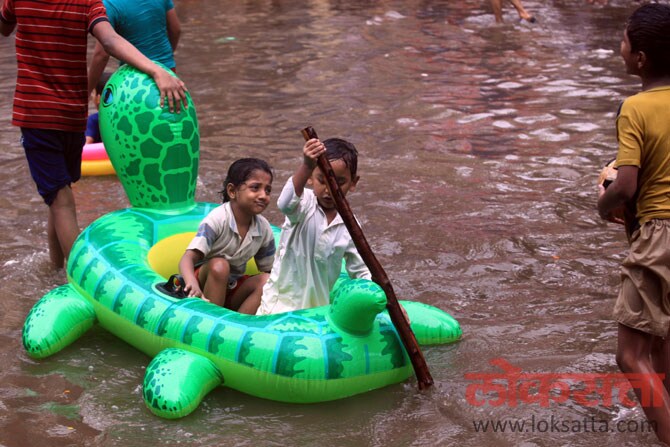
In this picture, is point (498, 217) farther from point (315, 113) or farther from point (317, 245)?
point (315, 113)

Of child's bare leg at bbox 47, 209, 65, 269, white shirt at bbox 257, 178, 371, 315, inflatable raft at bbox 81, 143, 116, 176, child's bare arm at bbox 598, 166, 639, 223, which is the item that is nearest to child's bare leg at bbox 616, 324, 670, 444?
child's bare arm at bbox 598, 166, 639, 223

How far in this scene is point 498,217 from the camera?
19.2ft

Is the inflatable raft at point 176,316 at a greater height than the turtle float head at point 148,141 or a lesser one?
lesser

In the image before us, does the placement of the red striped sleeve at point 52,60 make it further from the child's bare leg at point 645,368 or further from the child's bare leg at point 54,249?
the child's bare leg at point 645,368

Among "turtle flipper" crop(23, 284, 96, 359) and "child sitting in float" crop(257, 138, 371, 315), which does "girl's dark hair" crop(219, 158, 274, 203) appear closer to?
"child sitting in float" crop(257, 138, 371, 315)

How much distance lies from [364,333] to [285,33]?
30.2 feet

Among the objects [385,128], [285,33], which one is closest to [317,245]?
[385,128]

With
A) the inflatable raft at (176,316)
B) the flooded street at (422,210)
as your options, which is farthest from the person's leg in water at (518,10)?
the inflatable raft at (176,316)

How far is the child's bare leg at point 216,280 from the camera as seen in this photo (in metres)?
4.11

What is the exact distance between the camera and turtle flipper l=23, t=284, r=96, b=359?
4.12m

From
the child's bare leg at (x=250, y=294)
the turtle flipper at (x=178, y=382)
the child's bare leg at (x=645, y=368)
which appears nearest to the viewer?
the child's bare leg at (x=645, y=368)

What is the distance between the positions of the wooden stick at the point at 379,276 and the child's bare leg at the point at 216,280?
743mm

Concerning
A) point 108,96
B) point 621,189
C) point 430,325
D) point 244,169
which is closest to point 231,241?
point 244,169

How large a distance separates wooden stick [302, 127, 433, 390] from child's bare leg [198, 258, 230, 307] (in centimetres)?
74
